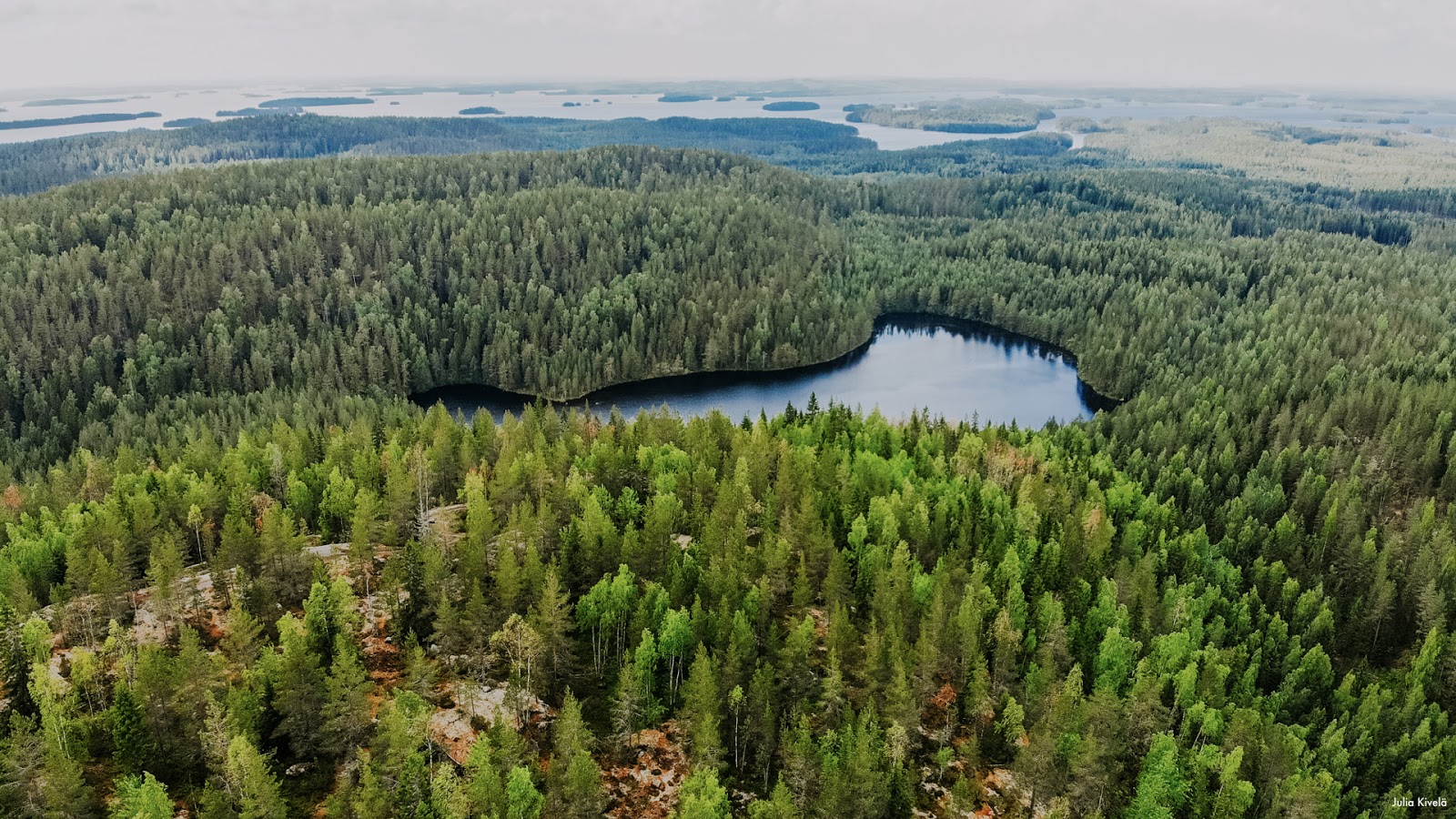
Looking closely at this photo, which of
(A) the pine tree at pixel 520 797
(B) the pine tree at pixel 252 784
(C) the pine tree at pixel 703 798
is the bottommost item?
(C) the pine tree at pixel 703 798

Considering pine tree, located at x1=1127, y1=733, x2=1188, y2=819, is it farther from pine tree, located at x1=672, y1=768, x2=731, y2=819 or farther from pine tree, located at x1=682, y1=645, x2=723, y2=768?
pine tree, located at x1=682, y1=645, x2=723, y2=768

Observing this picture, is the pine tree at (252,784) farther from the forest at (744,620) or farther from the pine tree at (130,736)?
the pine tree at (130,736)

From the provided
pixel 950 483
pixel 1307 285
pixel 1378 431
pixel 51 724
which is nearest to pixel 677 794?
pixel 51 724

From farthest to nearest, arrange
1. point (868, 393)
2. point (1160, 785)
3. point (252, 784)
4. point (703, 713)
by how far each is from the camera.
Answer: point (868, 393) → point (703, 713) → point (1160, 785) → point (252, 784)

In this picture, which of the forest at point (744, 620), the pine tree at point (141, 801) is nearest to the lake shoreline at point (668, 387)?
the forest at point (744, 620)

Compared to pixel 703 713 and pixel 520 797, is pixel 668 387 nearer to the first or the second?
pixel 703 713

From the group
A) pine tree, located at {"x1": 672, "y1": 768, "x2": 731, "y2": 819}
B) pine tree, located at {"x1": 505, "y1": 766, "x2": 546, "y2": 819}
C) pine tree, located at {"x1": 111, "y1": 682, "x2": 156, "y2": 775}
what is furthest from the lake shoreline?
pine tree, located at {"x1": 505, "y1": 766, "x2": 546, "y2": 819}

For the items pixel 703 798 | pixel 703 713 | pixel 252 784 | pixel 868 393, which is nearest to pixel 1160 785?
pixel 703 713

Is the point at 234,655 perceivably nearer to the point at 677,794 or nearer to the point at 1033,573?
the point at 677,794
